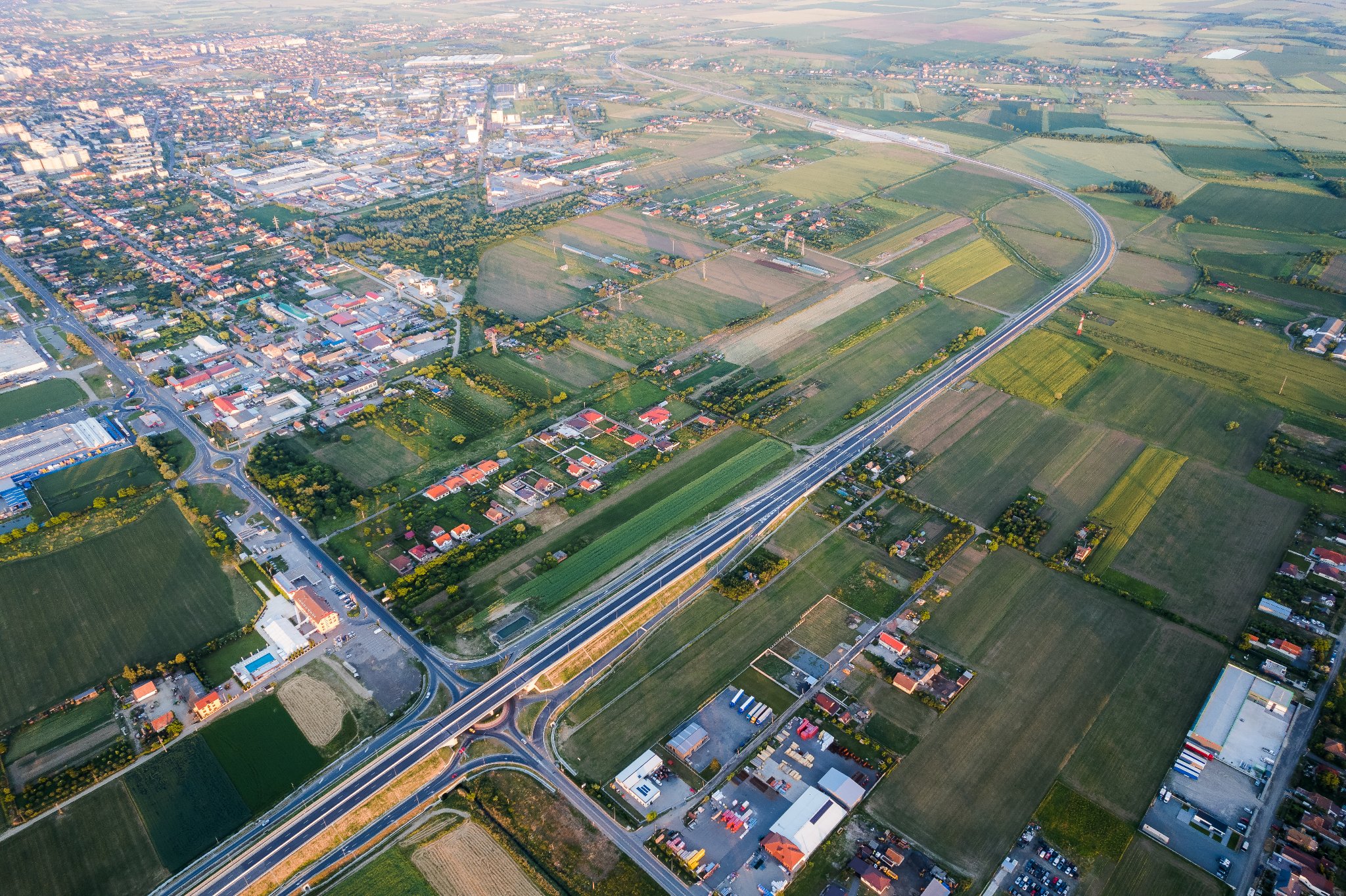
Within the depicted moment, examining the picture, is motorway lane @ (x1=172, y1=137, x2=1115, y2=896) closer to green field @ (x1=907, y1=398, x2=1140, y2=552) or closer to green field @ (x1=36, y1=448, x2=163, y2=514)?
green field @ (x1=907, y1=398, x2=1140, y2=552)

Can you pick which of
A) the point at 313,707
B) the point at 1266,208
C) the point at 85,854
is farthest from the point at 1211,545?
the point at 1266,208

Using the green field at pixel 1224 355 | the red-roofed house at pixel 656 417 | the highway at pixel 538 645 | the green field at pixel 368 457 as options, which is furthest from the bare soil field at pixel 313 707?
the green field at pixel 1224 355

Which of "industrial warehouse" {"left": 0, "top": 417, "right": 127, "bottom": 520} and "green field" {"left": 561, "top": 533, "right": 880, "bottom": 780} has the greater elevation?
"industrial warehouse" {"left": 0, "top": 417, "right": 127, "bottom": 520}

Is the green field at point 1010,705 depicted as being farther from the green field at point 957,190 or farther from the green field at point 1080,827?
the green field at point 957,190

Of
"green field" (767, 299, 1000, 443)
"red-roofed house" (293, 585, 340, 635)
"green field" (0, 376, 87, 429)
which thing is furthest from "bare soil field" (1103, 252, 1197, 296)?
"green field" (0, 376, 87, 429)

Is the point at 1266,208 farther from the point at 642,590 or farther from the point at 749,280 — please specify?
the point at 642,590

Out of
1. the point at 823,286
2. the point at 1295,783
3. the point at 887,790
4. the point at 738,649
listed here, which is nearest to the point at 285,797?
the point at 738,649

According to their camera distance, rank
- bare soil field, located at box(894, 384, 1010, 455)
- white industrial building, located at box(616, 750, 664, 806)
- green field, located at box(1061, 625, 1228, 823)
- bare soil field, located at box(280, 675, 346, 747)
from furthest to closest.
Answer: bare soil field, located at box(894, 384, 1010, 455) → bare soil field, located at box(280, 675, 346, 747) → green field, located at box(1061, 625, 1228, 823) → white industrial building, located at box(616, 750, 664, 806)
